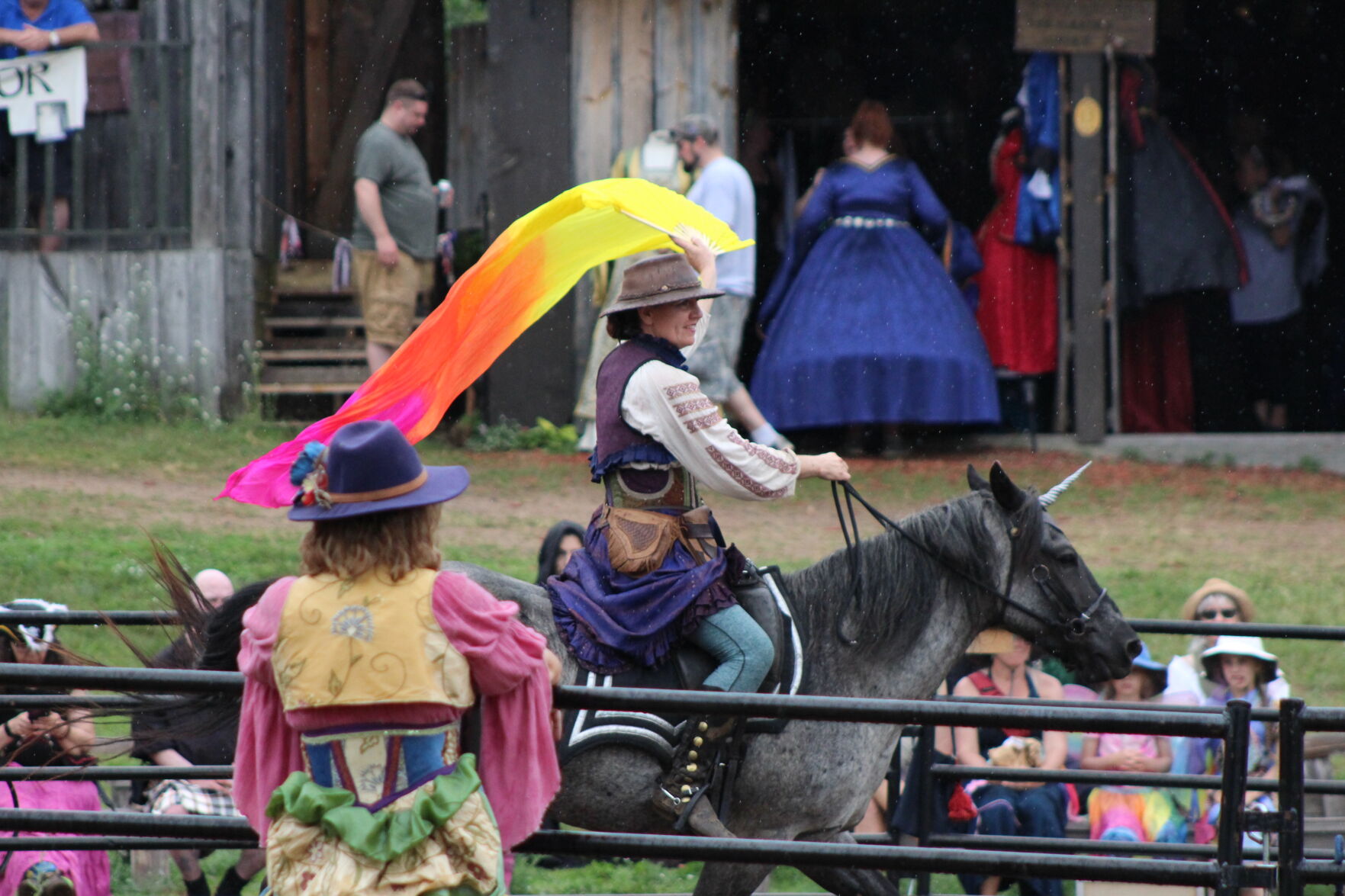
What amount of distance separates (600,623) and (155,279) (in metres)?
8.74

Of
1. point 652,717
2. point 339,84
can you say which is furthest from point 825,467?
point 339,84

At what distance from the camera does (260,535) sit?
936 cm

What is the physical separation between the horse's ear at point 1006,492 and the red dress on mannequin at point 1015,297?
25.0 ft

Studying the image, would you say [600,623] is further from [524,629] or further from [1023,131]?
[1023,131]

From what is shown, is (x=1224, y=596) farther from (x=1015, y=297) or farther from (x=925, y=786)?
(x=1015, y=297)

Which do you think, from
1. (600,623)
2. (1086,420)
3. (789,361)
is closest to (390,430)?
(600,623)

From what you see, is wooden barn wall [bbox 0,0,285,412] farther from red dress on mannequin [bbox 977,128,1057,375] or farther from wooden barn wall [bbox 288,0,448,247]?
red dress on mannequin [bbox 977,128,1057,375]

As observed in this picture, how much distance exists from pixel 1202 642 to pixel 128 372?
26.8ft

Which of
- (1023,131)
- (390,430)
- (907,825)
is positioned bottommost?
(907,825)

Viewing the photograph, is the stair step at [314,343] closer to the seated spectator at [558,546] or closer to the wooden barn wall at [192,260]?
the wooden barn wall at [192,260]

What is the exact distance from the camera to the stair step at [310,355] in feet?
41.2

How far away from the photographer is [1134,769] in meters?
6.74

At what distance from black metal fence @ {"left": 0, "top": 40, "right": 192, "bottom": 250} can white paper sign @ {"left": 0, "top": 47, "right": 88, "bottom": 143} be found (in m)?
0.13

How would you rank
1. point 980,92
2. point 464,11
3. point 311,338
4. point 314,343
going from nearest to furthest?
point 314,343, point 311,338, point 980,92, point 464,11
